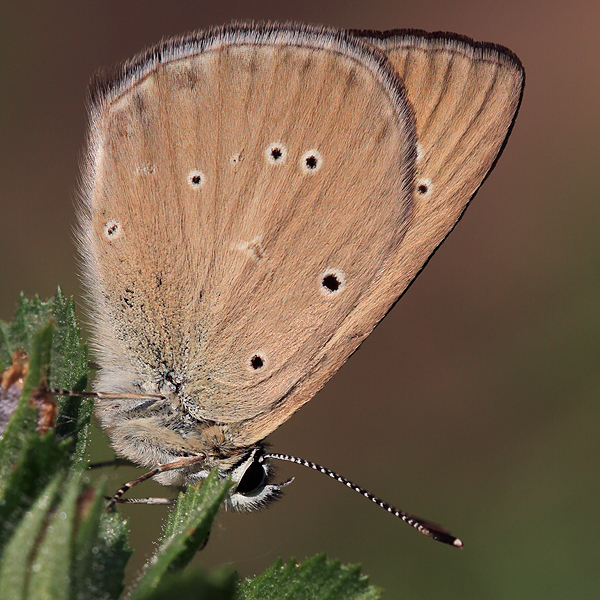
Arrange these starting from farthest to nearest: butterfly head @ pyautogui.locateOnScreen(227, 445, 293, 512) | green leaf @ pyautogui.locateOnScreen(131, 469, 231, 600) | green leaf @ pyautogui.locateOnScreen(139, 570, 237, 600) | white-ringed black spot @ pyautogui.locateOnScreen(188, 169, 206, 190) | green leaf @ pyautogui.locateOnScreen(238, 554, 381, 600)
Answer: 1. white-ringed black spot @ pyautogui.locateOnScreen(188, 169, 206, 190)
2. butterfly head @ pyautogui.locateOnScreen(227, 445, 293, 512)
3. green leaf @ pyautogui.locateOnScreen(238, 554, 381, 600)
4. green leaf @ pyautogui.locateOnScreen(131, 469, 231, 600)
5. green leaf @ pyautogui.locateOnScreen(139, 570, 237, 600)

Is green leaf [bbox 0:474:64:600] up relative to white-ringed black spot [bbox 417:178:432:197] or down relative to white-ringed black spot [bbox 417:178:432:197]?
down

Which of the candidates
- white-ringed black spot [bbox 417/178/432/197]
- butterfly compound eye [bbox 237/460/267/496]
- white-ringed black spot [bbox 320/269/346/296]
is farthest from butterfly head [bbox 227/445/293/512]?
white-ringed black spot [bbox 417/178/432/197]

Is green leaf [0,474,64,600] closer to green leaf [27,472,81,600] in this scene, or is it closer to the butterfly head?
green leaf [27,472,81,600]

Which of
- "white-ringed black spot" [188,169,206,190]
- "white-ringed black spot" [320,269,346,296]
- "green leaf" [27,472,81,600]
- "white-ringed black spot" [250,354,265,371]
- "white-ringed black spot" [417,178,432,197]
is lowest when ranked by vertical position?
"green leaf" [27,472,81,600]

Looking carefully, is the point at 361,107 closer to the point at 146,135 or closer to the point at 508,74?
the point at 508,74

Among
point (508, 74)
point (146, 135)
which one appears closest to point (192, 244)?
point (146, 135)

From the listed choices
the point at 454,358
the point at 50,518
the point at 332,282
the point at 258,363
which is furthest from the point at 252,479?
the point at 454,358

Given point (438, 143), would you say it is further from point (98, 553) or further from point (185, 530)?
point (98, 553)
